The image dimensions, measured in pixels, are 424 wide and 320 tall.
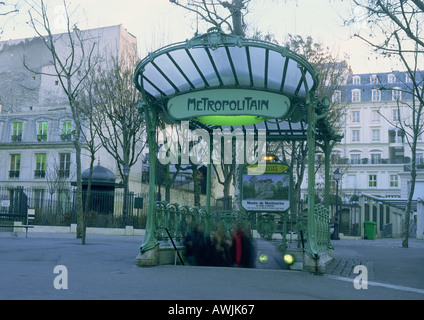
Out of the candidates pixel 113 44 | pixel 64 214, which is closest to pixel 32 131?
pixel 113 44

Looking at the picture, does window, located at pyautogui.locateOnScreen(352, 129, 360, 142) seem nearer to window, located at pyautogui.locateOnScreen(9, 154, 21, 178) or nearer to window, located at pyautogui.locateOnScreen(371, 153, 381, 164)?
window, located at pyautogui.locateOnScreen(371, 153, 381, 164)

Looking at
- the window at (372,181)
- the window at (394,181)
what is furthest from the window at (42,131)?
the window at (394,181)

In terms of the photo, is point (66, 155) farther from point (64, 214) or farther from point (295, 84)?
point (295, 84)

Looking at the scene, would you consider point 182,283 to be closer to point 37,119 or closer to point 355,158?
point 37,119

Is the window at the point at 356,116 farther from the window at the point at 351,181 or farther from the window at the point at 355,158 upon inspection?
the window at the point at 351,181

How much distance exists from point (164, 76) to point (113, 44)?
34.5 m

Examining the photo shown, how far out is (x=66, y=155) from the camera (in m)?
42.9

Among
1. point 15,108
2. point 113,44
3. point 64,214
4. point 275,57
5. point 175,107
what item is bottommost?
point 64,214

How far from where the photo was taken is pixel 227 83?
9836mm

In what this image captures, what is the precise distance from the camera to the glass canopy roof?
8.85 meters

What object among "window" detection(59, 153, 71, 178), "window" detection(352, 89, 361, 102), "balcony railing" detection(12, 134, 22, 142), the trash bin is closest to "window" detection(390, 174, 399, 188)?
"window" detection(352, 89, 361, 102)

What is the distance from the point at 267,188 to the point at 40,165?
36785 mm

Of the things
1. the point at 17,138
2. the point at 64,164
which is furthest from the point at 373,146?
the point at 17,138

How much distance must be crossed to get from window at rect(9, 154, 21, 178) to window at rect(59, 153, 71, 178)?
189 inches
